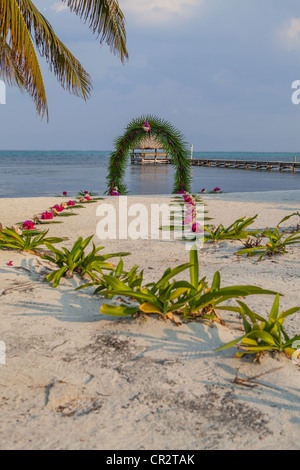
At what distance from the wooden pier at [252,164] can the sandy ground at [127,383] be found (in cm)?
3216

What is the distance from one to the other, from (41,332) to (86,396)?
674 mm

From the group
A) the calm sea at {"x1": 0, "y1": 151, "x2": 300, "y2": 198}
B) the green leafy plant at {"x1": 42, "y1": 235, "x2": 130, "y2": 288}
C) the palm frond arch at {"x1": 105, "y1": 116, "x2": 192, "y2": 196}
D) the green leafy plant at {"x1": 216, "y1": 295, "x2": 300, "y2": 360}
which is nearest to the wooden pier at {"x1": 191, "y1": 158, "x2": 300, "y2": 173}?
the calm sea at {"x1": 0, "y1": 151, "x2": 300, "y2": 198}

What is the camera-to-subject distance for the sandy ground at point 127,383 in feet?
4.59

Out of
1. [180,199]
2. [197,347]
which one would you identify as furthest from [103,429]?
[180,199]

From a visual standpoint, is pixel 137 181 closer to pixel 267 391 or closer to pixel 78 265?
pixel 78 265

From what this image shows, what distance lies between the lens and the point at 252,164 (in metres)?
38.6

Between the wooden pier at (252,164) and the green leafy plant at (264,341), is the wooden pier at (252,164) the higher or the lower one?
the higher one

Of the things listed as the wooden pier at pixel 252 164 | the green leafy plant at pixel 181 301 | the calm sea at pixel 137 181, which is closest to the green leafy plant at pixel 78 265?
the green leafy plant at pixel 181 301

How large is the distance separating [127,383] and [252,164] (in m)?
39.4

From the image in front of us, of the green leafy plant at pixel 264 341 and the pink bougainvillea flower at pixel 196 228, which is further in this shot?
the pink bougainvillea flower at pixel 196 228

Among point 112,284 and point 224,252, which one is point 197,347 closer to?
point 112,284

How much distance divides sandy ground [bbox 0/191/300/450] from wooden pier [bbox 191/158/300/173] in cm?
3216

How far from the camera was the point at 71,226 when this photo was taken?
6.00 metres

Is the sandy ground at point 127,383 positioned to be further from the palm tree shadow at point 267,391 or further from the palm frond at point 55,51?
the palm frond at point 55,51
